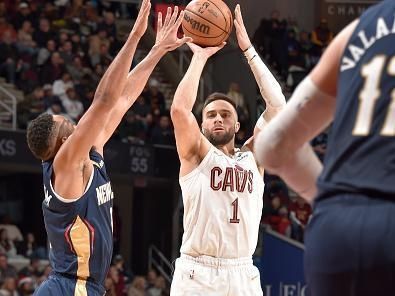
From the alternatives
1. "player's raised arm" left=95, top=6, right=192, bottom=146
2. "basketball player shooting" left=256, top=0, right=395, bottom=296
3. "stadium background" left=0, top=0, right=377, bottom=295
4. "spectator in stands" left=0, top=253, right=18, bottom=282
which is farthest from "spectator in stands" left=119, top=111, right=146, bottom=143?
"basketball player shooting" left=256, top=0, right=395, bottom=296

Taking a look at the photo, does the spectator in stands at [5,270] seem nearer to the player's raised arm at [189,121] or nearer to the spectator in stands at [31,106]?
the spectator in stands at [31,106]

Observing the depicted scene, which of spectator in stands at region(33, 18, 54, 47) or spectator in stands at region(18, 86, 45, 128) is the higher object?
spectator in stands at region(33, 18, 54, 47)

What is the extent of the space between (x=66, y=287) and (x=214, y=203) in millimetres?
1746

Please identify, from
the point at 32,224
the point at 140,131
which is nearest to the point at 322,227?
the point at 140,131

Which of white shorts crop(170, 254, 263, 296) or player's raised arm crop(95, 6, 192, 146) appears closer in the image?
player's raised arm crop(95, 6, 192, 146)

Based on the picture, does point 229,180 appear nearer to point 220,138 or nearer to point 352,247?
point 220,138

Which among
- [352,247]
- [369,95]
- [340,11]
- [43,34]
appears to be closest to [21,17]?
[43,34]

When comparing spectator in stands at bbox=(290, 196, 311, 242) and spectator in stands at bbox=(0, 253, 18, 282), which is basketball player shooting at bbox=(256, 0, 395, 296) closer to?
spectator in stands at bbox=(0, 253, 18, 282)

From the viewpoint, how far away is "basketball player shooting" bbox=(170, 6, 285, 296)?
6.70 metres

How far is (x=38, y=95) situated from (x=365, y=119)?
548 inches

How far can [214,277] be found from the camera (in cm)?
664

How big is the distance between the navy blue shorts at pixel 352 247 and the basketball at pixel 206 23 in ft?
15.3

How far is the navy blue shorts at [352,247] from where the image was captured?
2439 millimetres

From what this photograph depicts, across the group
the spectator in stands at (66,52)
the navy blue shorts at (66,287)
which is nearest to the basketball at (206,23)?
the navy blue shorts at (66,287)
